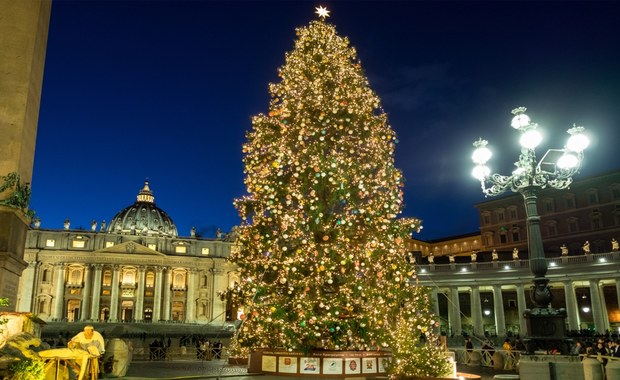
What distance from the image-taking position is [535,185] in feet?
51.1

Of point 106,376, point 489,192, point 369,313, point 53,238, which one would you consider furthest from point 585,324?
point 53,238

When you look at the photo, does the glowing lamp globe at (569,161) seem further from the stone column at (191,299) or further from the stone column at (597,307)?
the stone column at (191,299)

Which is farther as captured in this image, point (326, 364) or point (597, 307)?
point (597, 307)

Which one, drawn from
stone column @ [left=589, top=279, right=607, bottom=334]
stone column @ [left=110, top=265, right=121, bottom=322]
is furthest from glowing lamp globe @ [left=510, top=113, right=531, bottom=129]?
stone column @ [left=110, top=265, right=121, bottom=322]

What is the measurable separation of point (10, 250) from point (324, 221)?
8.86 meters

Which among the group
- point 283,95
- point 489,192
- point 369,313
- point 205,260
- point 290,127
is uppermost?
point 205,260

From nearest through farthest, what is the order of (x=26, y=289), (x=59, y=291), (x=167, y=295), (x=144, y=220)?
(x=26, y=289) → (x=59, y=291) → (x=167, y=295) → (x=144, y=220)

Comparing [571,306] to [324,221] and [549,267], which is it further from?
[324,221]

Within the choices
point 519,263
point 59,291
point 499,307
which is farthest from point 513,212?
point 59,291

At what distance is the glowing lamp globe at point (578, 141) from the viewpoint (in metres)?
15.9

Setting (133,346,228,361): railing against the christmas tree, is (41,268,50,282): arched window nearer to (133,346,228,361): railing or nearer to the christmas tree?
(133,346,228,361): railing

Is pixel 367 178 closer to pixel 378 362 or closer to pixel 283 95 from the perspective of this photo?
pixel 283 95

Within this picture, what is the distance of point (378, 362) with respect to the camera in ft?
53.2

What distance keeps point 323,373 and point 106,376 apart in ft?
19.6
